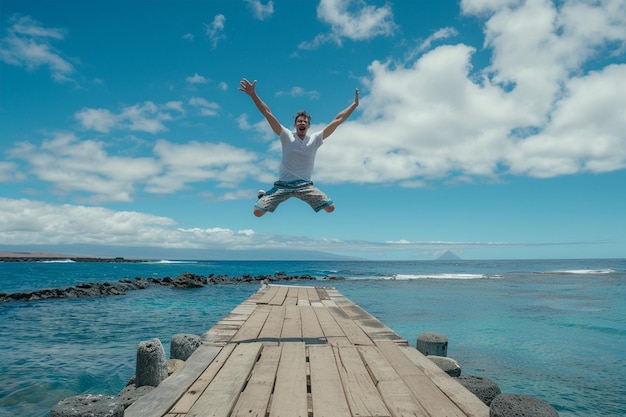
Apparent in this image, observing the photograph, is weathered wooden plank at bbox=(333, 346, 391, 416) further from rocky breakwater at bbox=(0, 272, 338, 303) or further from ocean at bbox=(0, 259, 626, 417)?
rocky breakwater at bbox=(0, 272, 338, 303)

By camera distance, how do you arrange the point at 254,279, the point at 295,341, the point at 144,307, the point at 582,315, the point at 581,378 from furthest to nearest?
the point at 254,279 < the point at 144,307 < the point at 582,315 < the point at 581,378 < the point at 295,341

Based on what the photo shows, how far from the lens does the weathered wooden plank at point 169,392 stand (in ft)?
13.6

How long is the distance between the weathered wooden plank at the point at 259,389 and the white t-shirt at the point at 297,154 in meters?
2.97

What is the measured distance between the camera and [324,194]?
25.1 feet

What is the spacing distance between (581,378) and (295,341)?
29.7ft

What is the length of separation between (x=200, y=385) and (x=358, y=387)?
5.76ft

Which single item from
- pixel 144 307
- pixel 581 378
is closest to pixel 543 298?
pixel 581 378

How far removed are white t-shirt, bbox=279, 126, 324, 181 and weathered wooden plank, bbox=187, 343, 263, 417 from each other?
2922 mm

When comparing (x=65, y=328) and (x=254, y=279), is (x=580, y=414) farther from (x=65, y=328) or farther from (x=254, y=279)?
(x=254, y=279)

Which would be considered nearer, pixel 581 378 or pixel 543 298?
pixel 581 378

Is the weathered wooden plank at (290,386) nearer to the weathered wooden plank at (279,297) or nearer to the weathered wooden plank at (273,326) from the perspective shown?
the weathered wooden plank at (273,326)

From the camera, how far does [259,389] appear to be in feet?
15.6

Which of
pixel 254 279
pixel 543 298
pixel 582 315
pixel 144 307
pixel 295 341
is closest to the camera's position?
pixel 295 341

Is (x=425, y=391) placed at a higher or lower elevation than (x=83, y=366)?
higher
